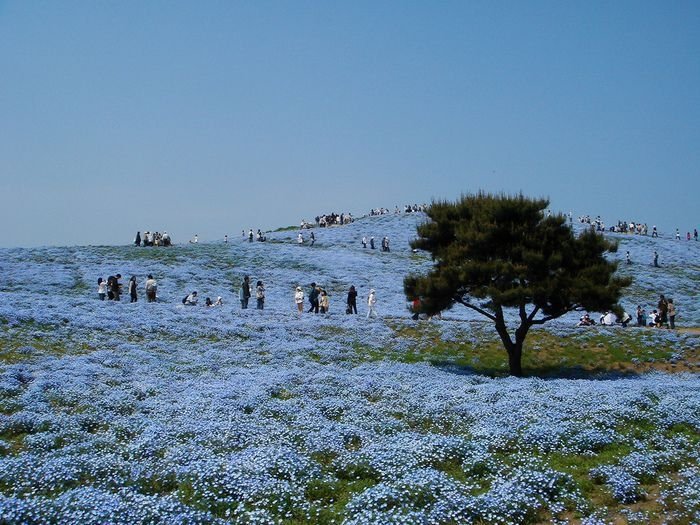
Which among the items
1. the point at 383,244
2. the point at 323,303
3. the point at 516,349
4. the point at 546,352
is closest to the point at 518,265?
the point at 516,349

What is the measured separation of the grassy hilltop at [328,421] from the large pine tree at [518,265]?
11.0ft

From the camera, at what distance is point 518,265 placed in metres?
25.6

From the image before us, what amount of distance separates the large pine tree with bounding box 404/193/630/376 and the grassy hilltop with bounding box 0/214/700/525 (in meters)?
3.34

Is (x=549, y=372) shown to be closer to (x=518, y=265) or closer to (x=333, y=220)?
(x=518, y=265)

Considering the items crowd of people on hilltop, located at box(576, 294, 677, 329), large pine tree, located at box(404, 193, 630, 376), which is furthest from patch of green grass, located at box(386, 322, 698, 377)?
crowd of people on hilltop, located at box(576, 294, 677, 329)

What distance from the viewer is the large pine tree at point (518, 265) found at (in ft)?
83.4

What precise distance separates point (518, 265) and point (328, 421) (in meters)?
13.4

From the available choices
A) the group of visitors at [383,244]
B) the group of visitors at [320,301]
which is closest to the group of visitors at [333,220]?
the group of visitors at [383,244]

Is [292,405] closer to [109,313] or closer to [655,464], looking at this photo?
[655,464]

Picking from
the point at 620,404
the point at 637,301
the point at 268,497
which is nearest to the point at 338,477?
the point at 268,497

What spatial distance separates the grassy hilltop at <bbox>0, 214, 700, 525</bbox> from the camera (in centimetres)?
1014

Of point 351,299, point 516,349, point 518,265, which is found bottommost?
point 516,349

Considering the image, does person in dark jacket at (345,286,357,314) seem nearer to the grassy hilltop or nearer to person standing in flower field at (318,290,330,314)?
person standing in flower field at (318,290,330,314)

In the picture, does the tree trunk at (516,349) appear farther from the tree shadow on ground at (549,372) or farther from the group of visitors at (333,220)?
the group of visitors at (333,220)
